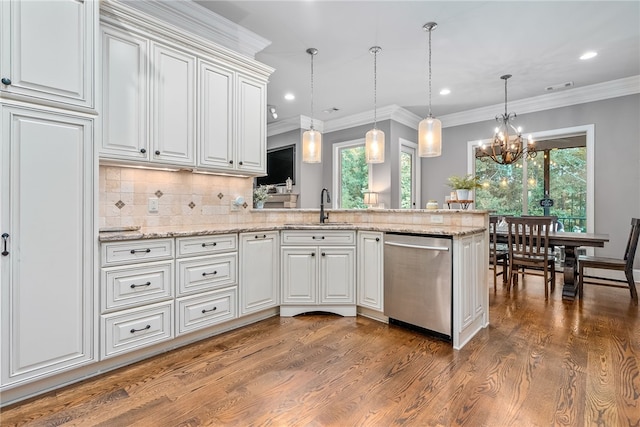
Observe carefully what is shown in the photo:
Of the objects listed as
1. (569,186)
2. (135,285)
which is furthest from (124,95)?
(569,186)

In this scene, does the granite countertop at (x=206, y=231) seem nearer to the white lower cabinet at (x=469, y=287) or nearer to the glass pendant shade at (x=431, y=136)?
the white lower cabinet at (x=469, y=287)

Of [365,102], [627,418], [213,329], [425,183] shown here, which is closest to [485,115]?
[425,183]

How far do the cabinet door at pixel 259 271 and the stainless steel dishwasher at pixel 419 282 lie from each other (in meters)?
1.04

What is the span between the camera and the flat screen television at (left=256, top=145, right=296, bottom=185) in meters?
6.69

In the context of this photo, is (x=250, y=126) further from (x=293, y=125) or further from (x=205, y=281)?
(x=293, y=125)

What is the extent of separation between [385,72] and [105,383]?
4359mm

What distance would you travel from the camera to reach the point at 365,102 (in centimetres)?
553

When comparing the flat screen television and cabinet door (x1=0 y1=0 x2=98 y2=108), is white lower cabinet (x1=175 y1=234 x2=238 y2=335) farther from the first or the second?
the flat screen television

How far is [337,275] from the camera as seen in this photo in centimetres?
310

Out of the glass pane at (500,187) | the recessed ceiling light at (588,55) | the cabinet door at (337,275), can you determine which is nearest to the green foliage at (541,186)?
the glass pane at (500,187)

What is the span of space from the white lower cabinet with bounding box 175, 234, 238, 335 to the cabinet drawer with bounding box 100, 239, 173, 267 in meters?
0.10

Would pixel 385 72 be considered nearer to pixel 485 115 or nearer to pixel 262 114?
pixel 262 114

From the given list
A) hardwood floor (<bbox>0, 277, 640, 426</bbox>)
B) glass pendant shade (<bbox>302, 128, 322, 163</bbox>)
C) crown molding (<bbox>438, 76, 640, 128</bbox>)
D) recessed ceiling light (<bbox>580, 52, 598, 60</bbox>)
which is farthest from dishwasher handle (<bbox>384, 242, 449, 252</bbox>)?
crown molding (<bbox>438, 76, 640, 128</bbox>)

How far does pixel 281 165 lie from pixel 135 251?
4954mm
